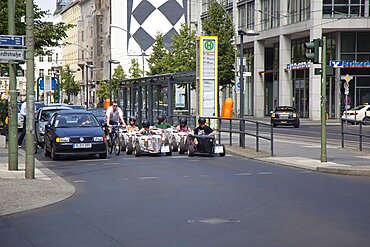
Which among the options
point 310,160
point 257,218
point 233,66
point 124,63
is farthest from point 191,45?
point 257,218

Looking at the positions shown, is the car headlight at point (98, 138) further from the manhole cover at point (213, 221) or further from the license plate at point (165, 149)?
the manhole cover at point (213, 221)

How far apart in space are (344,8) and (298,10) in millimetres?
4145

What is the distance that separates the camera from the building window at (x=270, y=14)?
209 feet

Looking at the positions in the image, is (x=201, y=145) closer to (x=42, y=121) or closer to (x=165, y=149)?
(x=165, y=149)

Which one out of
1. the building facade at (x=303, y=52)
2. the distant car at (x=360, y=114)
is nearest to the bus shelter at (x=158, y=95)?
the distant car at (x=360, y=114)

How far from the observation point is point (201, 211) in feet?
39.1

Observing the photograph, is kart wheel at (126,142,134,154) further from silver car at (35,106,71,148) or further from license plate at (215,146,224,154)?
silver car at (35,106,71,148)

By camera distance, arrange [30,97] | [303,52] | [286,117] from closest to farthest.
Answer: [30,97] < [286,117] < [303,52]

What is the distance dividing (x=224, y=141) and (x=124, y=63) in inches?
2760

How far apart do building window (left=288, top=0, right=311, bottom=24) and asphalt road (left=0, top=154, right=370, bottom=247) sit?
40.7 metres

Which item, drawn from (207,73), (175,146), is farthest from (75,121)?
(207,73)

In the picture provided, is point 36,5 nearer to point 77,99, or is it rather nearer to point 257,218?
point 257,218

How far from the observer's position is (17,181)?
16.6m

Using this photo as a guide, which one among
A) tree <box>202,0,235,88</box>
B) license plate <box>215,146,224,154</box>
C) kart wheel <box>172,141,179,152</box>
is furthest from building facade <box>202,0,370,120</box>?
license plate <box>215,146,224,154</box>
